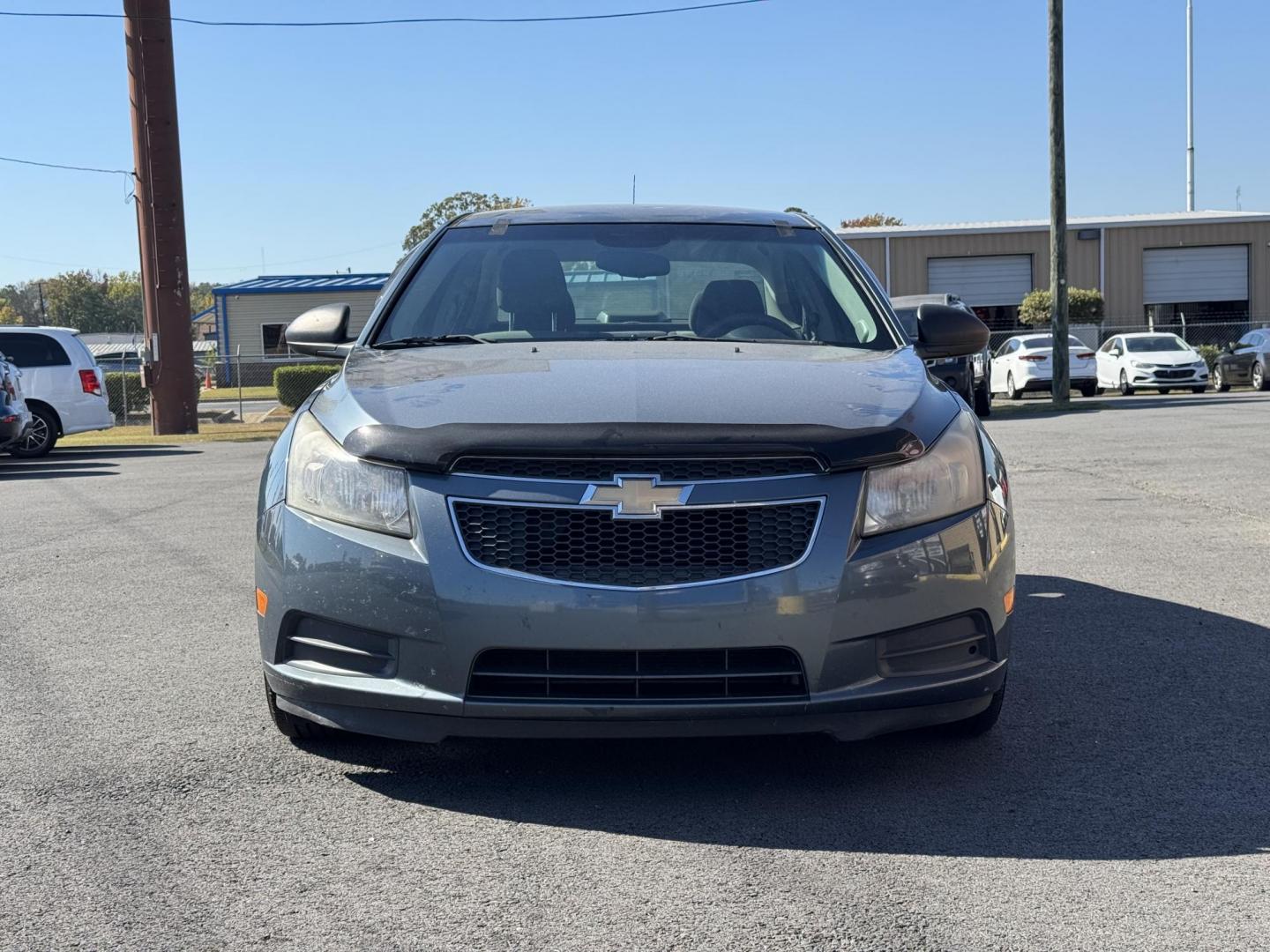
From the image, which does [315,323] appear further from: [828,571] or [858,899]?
[858,899]

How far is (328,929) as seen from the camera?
9.61ft

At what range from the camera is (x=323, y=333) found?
5.22 metres

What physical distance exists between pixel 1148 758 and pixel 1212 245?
1889 inches

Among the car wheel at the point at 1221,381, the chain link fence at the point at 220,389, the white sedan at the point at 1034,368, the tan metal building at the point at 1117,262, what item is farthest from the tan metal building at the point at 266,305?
the car wheel at the point at 1221,381

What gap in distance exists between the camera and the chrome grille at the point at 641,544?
348 centimetres

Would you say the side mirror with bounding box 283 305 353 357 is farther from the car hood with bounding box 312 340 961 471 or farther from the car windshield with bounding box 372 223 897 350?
the car hood with bounding box 312 340 961 471

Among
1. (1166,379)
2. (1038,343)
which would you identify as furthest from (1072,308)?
(1038,343)

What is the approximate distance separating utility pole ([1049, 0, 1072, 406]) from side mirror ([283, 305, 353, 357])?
20285 mm

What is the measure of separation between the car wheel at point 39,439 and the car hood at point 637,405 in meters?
17.0

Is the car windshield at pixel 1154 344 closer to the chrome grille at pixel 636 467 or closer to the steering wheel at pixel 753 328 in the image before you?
the steering wheel at pixel 753 328

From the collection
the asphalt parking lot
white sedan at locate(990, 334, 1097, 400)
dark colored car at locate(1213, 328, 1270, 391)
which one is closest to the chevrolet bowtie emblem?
the asphalt parking lot

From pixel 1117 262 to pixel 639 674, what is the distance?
156 ft

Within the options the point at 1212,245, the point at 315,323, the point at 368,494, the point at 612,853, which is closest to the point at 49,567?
the point at 315,323

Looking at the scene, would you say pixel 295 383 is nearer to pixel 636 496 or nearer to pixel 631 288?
pixel 631 288
